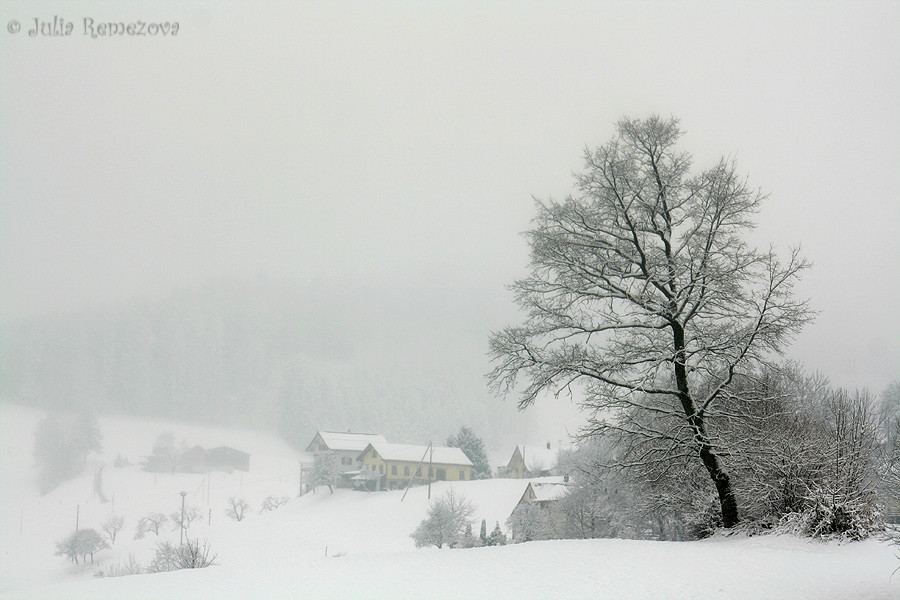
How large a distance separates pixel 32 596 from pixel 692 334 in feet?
48.3

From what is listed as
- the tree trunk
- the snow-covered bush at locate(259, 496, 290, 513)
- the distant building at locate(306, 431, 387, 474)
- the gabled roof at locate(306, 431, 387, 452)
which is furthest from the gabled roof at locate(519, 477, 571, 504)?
the tree trunk

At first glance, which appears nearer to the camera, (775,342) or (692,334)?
(775,342)

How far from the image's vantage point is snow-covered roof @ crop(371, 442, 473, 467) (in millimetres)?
86250

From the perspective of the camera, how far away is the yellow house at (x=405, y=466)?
8206cm

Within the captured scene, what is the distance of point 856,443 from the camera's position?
15359 mm

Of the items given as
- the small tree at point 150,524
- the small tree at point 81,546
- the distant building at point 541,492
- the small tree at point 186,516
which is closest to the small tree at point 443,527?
the distant building at point 541,492

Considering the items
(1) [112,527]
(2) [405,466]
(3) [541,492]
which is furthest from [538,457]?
(1) [112,527]

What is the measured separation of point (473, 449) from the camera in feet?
329

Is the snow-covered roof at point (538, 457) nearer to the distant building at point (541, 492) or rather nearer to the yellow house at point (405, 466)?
the yellow house at point (405, 466)

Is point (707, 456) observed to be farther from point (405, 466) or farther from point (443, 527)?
point (405, 466)

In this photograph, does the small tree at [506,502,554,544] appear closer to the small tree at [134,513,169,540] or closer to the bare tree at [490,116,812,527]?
the bare tree at [490,116,812,527]

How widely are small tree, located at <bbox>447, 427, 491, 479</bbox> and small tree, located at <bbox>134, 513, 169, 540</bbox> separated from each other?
3969cm

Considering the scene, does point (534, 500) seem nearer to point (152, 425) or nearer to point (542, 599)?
point (542, 599)

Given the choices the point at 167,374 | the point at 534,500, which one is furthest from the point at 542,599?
the point at 167,374
